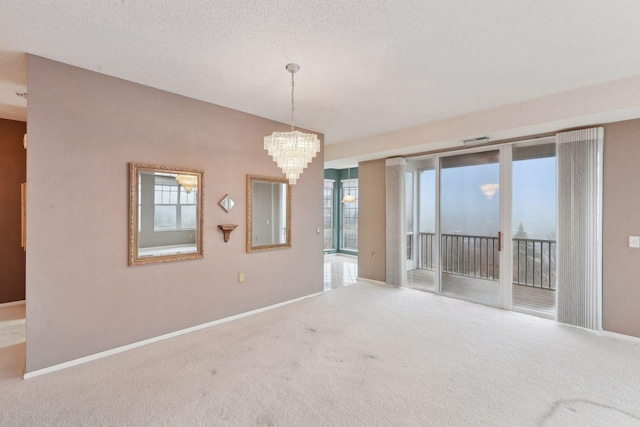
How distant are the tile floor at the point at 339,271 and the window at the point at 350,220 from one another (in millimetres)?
422

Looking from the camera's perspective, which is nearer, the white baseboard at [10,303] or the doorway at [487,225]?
the doorway at [487,225]

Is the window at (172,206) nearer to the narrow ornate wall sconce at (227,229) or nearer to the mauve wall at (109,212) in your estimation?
the mauve wall at (109,212)

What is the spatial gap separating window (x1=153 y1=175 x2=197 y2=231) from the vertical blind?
4.50 metres

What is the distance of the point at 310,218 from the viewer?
4785 mm

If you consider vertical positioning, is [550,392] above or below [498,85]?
below

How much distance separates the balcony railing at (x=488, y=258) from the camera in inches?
166

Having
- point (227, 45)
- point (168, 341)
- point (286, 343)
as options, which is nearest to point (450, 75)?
point (227, 45)

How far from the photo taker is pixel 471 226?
15.2 feet

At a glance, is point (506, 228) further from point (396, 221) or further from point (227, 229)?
point (227, 229)

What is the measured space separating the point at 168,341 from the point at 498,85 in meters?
4.43

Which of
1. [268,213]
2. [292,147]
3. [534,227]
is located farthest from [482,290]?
[292,147]

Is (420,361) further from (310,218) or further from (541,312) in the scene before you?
(310,218)

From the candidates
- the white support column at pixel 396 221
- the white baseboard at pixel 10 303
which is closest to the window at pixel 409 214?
the white support column at pixel 396 221

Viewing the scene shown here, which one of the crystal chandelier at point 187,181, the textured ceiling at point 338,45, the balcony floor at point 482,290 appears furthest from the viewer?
the balcony floor at point 482,290
